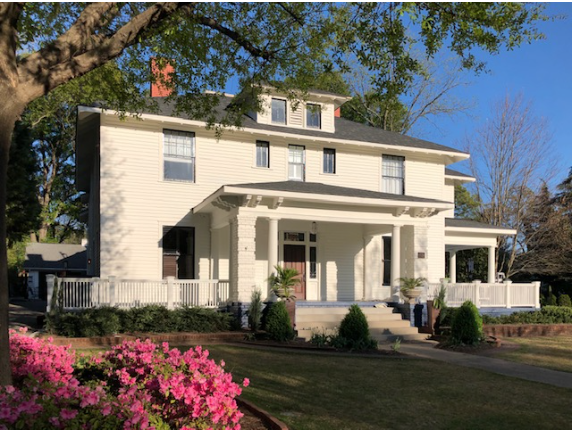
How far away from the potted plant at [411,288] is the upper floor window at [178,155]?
8024mm

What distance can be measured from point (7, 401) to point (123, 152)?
46.3 ft

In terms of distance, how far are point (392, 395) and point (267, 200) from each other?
28.9 feet

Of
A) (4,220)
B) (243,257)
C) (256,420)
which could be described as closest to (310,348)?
(243,257)

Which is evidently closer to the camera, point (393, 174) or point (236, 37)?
point (236, 37)

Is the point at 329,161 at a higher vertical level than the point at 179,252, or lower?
higher

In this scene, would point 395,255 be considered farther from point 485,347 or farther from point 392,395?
point 392,395

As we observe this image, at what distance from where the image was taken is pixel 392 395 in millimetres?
8430

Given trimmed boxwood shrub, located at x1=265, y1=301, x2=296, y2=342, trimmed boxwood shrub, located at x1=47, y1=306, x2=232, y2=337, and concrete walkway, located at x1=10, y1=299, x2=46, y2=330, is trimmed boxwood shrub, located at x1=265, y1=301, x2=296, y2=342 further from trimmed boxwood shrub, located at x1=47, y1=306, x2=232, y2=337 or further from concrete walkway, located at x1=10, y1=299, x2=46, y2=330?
concrete walkway, located at x1=10, y1=299, x2=46, y2=330

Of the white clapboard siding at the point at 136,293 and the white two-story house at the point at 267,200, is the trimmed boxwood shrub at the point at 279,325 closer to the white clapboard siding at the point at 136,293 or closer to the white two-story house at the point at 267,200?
the white two-story house at the point at 267,200

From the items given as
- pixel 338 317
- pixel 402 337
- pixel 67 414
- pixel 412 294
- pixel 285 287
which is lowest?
pixel 402 337

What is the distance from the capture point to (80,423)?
4184 millimetres

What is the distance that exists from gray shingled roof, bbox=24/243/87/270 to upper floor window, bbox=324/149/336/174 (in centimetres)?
3148

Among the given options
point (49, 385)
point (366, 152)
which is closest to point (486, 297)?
point (366, 152)

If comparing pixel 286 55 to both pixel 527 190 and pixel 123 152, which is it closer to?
pixel 123 152
